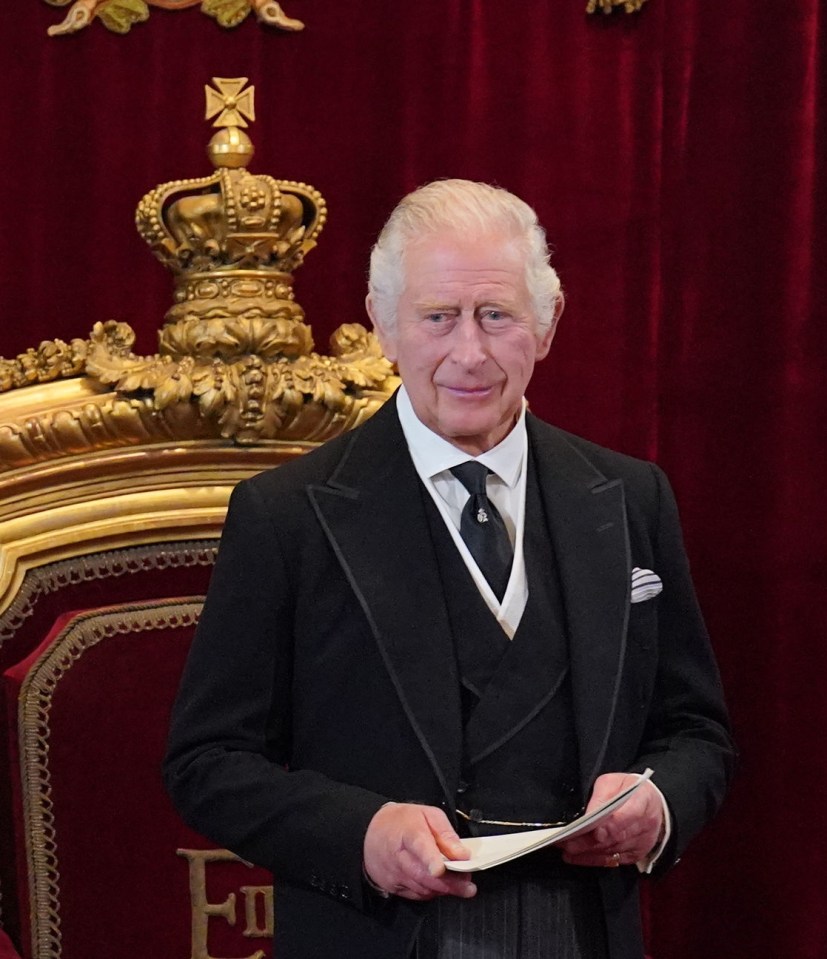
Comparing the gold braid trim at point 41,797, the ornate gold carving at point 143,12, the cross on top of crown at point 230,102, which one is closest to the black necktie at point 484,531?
the gold braid trim at point 41,797

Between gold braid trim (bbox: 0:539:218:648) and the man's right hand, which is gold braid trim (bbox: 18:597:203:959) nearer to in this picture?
gold braid trim (bbox: 0:539:218:648)

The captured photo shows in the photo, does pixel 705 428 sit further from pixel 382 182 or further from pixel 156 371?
pixel 156 371

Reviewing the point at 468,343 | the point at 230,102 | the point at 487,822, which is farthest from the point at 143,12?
the point at 487,822

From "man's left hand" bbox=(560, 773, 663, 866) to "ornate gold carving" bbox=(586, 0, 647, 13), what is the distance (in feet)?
4.80

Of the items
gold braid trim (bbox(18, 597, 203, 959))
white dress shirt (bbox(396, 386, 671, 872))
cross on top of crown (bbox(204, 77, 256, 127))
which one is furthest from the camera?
cross on top of crown (bbox(204, 77, 256, 127))

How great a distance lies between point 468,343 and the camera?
137 centimetres

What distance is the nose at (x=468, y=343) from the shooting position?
137 centimetres

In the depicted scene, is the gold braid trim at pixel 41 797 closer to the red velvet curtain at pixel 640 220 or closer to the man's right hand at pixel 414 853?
the man's right hand at pixel 414 853

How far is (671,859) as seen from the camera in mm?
1390

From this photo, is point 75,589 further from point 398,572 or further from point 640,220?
point 640,220

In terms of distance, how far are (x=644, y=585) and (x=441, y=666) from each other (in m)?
0.22

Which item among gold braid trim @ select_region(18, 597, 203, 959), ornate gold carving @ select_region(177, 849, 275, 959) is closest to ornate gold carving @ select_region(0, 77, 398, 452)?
gold braid trim @ select_region(18, 597, 203, 959)

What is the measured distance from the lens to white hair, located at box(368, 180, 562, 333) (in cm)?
141

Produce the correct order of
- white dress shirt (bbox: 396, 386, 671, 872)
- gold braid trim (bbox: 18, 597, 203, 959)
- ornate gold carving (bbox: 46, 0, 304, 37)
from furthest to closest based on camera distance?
ornate gold carving (bbox: 46, 0, 304, 37) < gold braid trim (bbox: 18, 597, 203, 959) < white dress shirt (bbox: 396, 386, 671, 872)
